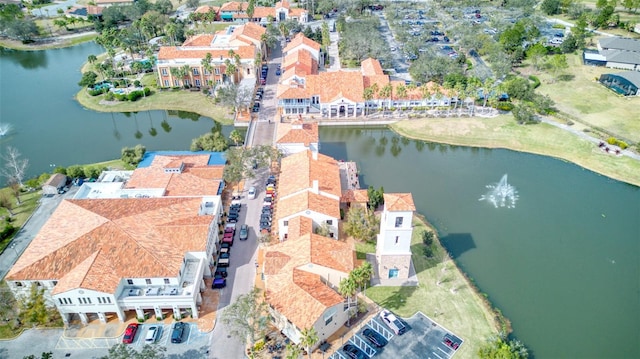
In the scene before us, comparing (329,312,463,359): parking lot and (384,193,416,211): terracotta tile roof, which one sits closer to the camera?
(329,312,463,359): parking lot

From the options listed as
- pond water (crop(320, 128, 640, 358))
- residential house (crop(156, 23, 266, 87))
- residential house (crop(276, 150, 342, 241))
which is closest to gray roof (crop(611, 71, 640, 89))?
pond water (crop(320, 128, 640, 358))

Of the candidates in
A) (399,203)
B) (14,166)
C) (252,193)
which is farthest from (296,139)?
(14,166)

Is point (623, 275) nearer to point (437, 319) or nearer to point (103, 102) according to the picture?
point (437, 319)

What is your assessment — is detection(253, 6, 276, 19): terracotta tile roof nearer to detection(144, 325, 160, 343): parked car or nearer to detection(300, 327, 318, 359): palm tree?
detection(144, 325, 160, 343): parked car

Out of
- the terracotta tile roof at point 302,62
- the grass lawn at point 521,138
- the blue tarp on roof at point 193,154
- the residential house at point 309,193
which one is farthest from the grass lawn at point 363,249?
the terracotta tile roof at point 302,62

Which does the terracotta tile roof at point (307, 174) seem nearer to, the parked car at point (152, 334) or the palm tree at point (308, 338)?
the palm tree at point (308, 338)

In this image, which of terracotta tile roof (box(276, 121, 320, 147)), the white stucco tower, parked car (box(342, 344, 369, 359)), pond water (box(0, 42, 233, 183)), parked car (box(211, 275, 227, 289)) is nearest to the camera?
parked car (box(342, 344, 369, 359))

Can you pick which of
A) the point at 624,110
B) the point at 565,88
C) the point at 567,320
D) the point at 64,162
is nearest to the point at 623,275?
the point at 567,320
